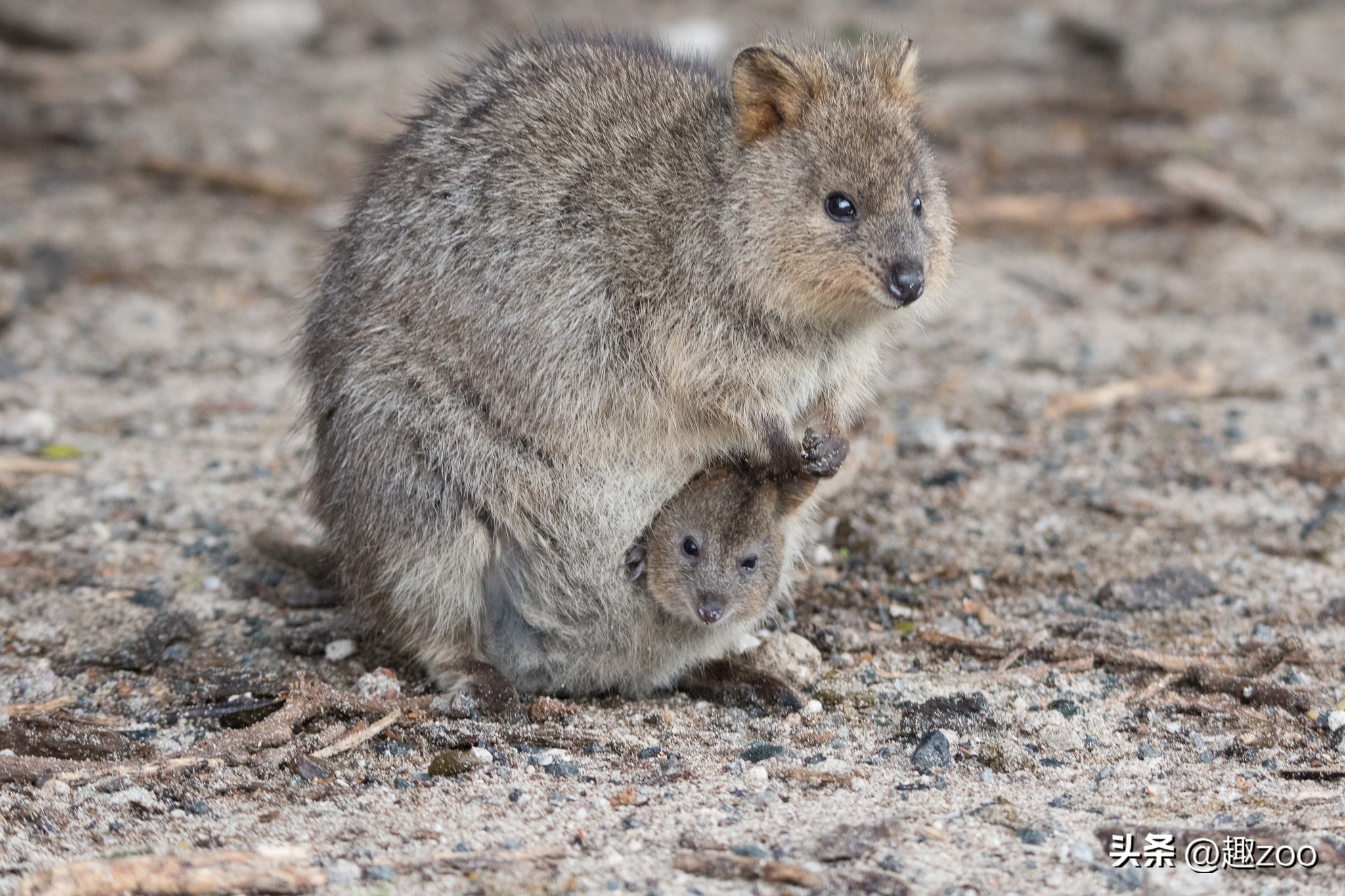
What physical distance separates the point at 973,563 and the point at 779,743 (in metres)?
1.69

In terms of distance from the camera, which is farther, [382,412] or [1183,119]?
[1183,119]

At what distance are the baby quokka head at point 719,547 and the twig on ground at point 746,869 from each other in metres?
1.23

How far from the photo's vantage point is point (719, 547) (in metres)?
5.12

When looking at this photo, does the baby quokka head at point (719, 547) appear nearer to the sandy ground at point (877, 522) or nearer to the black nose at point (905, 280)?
the sandy ground at point (877, 522)

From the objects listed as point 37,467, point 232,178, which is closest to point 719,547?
point 37,467

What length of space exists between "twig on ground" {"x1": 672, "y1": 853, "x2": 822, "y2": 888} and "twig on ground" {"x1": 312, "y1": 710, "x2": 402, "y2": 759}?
1319 mm

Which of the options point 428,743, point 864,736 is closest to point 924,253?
point 864,736

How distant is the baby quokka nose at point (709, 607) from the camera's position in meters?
4.99

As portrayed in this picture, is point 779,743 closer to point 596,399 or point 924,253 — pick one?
point 596,399

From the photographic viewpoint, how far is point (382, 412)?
508 cm

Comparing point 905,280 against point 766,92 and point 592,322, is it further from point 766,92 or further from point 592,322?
point 592,322

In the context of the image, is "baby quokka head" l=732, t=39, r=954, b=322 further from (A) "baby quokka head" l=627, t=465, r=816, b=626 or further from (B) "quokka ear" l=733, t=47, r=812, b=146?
(A) "baby quokka head" l=627, t=465, r=816, b=626

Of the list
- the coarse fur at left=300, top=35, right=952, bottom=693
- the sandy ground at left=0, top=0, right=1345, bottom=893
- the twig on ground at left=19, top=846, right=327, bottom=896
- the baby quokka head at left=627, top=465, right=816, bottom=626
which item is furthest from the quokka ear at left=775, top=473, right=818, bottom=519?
the twig on ground at left=19, top=846, right=327, bottom=896

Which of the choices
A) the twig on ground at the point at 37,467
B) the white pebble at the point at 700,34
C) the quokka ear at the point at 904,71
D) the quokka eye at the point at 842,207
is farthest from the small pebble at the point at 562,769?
the white pebble at the point at 700,34
